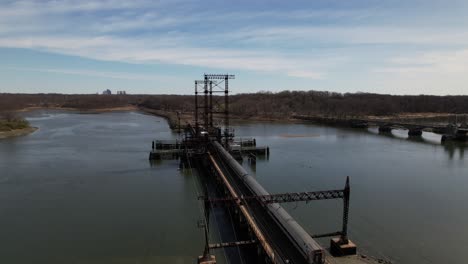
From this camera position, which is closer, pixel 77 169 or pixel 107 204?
pixel 107 204

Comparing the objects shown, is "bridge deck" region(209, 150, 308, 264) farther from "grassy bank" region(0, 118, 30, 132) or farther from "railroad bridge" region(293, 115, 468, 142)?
"grassy bank" region(0, 118, 30, 132)

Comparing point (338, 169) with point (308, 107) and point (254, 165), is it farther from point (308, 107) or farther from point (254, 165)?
point (308, 107)

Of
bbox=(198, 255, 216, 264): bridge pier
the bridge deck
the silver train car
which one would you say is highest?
the silver train car

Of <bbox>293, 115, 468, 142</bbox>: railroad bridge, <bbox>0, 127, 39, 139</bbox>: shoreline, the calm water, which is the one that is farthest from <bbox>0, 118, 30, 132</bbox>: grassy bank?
<bbox>293, 115, 468, 142</bbox>: railroad bridge

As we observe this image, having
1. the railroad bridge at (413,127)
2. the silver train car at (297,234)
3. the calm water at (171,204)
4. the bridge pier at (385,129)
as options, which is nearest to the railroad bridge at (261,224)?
the silver train car at (297,234)

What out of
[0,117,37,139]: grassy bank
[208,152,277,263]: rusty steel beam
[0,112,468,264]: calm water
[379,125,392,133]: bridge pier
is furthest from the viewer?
[379,125,392,133]: bridge pier

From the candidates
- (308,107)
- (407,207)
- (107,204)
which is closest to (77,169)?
(107,204)

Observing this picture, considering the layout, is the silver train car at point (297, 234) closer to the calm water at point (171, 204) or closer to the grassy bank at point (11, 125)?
the calm water at point (171, 204)

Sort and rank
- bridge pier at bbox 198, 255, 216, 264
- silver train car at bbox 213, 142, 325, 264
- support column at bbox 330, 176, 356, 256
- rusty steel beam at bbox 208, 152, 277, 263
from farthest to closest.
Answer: support column at bbox 330, 176, 356, 256 < bridge pier at bbox 198, 255, 216, 264 < rusty steel beam at bbox 208, 152, 277, 263 < silver train car at bbox 213, 142, 325, 264

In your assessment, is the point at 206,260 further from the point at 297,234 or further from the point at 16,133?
the point at 16,133
